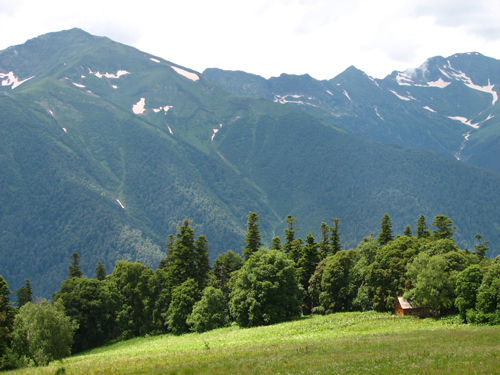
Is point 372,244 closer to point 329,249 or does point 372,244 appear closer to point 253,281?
point 329,249

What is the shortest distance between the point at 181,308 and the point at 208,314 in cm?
675

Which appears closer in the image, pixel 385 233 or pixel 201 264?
Answer: pixel 201 264

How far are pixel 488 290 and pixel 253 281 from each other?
3693 centimetres

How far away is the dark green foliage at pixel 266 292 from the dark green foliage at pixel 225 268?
13.5 meters

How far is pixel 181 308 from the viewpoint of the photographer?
78500 mm

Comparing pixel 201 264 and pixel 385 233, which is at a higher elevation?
pixel 385 233

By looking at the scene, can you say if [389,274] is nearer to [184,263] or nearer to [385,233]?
[385,233]

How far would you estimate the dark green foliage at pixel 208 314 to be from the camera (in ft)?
242

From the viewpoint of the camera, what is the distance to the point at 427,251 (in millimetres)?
67812

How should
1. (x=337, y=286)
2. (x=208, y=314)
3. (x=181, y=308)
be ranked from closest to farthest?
(x=208, y=314)
(x=337, y=286)
(x=181, y=308)

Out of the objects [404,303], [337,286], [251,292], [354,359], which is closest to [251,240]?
[251,292]

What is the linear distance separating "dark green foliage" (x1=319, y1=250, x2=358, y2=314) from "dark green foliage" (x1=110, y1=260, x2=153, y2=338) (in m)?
37.7

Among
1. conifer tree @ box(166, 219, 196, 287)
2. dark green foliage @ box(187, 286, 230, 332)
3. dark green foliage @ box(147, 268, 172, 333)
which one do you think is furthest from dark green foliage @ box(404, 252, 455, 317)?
dark green foliage @ box(147, 268, 172, 333)

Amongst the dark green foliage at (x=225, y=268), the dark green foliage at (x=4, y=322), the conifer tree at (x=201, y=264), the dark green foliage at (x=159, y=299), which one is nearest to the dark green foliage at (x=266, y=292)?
the conifer tree at (x=201, y=264)
